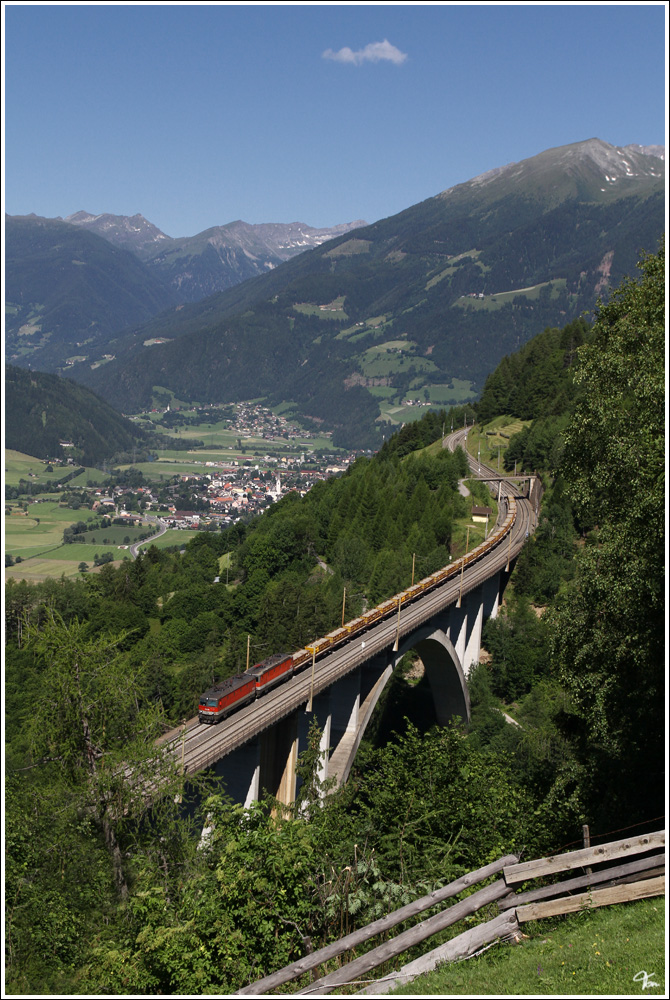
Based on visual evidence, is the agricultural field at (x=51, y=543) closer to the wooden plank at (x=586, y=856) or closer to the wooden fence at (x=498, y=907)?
the wooden fence at (x=498, y=907)

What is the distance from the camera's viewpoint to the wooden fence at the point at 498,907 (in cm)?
1202

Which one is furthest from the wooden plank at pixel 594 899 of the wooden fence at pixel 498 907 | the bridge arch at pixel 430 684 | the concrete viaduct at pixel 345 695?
the bridge arch at pixel 430 684

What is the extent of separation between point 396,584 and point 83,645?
63.5 meters

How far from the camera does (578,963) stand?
40.5 feet

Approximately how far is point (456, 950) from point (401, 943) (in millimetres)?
1251

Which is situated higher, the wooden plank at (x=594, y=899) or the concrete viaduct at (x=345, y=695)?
the wooden plank at (x=594, y=899)

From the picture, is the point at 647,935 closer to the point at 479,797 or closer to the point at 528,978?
the point at 528,978

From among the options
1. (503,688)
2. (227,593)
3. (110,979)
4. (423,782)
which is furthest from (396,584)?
(110,979)

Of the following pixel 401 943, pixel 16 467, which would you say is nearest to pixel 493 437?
pixel 16 467

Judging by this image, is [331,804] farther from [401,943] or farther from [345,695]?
[345,695]

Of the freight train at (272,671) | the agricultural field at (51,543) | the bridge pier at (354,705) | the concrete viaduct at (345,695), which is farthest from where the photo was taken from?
the freight train at (272,671)

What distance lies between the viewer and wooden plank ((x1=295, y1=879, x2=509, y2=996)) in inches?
463

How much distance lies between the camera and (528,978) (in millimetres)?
12266

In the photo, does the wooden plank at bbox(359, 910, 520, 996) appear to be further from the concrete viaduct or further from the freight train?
the freight train
